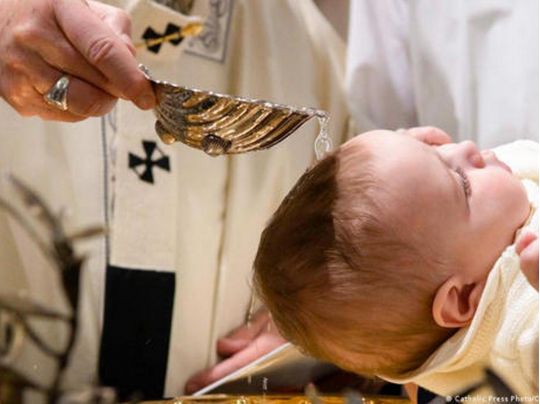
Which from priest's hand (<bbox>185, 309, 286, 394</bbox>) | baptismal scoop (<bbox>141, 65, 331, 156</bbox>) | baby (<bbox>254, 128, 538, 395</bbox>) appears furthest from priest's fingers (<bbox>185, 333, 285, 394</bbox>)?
baptismal scoop (<bbox>141, 65, 331, 156</bbox>)

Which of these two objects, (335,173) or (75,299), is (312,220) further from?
(75,299)

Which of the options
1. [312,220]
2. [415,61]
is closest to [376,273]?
[312,220]

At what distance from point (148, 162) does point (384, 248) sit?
0.38m

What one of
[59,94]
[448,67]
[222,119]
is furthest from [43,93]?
[448,67]

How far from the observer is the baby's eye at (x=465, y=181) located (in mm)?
645

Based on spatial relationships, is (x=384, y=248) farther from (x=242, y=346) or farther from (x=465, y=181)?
(x=242, y=346)

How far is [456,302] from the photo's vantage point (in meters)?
0.63

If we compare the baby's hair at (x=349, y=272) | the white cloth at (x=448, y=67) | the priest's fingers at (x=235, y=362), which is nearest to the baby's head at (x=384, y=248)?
the baby's hair at (x=349, y=272)

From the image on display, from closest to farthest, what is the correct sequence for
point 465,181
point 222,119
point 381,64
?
point 222,119 < point 465,181 < point 381,64

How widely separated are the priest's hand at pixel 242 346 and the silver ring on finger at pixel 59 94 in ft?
0.69

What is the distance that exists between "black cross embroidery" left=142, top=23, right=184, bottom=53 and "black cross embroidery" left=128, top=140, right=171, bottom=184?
86 mm

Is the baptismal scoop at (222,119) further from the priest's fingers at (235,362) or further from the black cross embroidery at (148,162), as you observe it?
the black cross embroidery at (148,162)

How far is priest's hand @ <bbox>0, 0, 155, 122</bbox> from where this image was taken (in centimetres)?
60

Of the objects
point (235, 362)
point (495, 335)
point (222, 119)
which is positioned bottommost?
point (235, 362)
